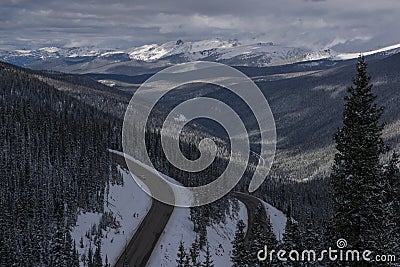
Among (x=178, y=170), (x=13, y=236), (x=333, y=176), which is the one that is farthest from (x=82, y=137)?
(x=333, y=176)

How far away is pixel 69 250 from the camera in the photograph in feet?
189

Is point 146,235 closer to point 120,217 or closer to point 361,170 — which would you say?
point 120,217

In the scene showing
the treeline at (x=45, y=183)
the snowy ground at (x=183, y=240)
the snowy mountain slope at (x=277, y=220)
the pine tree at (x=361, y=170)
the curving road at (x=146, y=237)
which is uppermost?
the pine tree at (x=361, y=170)

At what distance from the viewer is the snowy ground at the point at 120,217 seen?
231 ft

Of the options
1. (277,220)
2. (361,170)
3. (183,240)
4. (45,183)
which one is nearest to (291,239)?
(361,170)

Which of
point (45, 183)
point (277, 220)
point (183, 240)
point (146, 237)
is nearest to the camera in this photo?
point (146, 237)

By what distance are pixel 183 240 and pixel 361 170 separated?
2456 inches

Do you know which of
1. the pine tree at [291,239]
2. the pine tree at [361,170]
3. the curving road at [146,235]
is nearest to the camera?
the pine tree at [361,170]

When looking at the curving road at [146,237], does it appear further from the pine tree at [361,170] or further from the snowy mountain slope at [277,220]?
the pine tree at [361,170]

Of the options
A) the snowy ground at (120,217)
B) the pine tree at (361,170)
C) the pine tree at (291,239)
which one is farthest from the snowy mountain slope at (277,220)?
the pine tree at (361,170)

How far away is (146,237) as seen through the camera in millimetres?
78250

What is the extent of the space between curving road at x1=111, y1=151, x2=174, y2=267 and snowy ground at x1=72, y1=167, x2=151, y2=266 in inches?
42.8

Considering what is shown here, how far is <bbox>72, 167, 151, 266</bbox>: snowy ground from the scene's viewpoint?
7037 centimetres

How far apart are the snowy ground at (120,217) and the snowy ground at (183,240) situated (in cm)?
629
